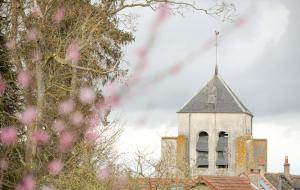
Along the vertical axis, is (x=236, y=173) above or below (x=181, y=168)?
above

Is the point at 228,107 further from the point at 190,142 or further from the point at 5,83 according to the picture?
the point at 5,83

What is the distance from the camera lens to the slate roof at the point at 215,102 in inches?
2140

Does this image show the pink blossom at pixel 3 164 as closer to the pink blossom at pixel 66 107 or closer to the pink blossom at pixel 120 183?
the pink blossom at pixel 66 107

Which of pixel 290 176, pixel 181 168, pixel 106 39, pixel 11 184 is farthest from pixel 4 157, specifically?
pixel 290 176

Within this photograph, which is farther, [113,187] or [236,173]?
[236,173]

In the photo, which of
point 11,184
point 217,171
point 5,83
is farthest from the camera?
point 217,171

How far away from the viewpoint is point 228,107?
5441 centimetres

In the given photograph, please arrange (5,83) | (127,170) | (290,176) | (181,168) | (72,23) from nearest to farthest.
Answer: (5,83), (72,23), (127,170), (181,168), (290,176)

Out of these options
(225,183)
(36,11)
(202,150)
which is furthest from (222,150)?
(36,11)

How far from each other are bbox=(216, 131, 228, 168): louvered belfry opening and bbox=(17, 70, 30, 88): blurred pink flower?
3598 cm

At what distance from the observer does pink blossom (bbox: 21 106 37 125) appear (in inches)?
598

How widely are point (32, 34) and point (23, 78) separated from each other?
1.46 metres

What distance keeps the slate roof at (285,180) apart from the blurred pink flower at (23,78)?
36.0m

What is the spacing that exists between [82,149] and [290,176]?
4261 centimetres
